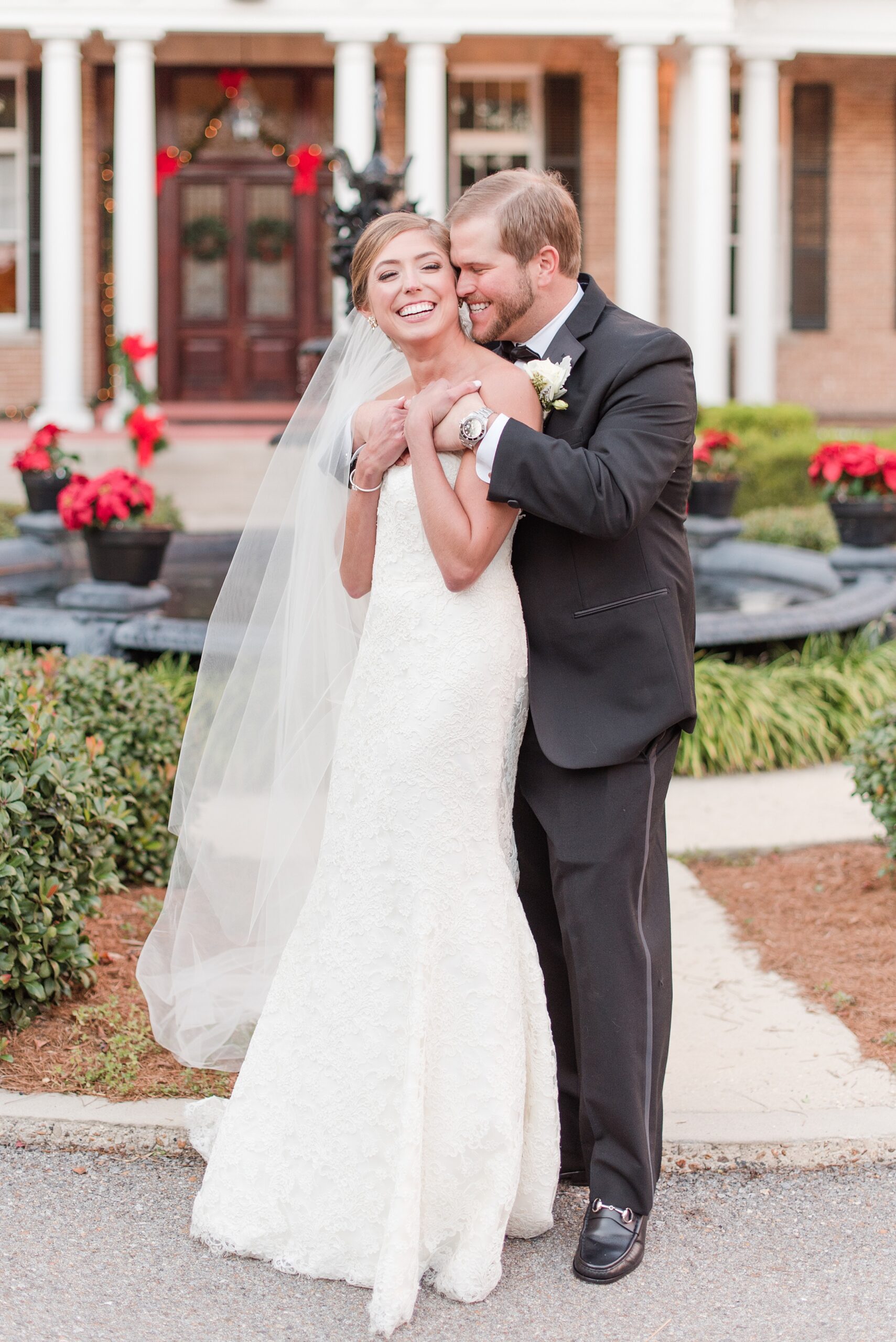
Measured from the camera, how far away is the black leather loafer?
2.83 metres

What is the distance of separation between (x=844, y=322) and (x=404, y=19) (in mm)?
7267

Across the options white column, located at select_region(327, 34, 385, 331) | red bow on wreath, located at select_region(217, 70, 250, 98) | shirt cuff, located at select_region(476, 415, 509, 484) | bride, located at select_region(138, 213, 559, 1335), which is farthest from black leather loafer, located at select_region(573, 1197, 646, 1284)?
red bow on wreath, located at select_region(217, 70, 250, 98)

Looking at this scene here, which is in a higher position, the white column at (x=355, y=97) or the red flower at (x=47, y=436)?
the white column at (x=355, y=97)

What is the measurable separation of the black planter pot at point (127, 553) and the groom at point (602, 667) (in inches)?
166

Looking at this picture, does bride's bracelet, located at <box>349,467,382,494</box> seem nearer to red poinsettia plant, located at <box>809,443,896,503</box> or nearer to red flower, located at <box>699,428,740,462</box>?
red poinsettia plant, located at <box>809,443,896,503</box>

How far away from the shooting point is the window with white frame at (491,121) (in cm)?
2003

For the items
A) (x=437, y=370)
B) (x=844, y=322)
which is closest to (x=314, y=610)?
(x=437, y=370)

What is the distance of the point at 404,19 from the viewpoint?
17.4 m

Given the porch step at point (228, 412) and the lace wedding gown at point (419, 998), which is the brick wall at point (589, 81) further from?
the lace wedding gown at point (419, 998)

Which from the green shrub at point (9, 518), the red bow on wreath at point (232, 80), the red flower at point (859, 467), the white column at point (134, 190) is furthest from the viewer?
the red bow on wreath at point (232, 80)

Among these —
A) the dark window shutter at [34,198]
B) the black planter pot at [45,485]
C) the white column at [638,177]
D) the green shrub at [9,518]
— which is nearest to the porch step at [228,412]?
the dark window shutter at [34,198]

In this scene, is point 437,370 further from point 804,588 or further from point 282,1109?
point 804,588

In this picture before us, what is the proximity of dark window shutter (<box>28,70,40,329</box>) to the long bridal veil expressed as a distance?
56.8 feet

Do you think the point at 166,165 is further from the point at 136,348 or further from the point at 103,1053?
the point at 103,1053
